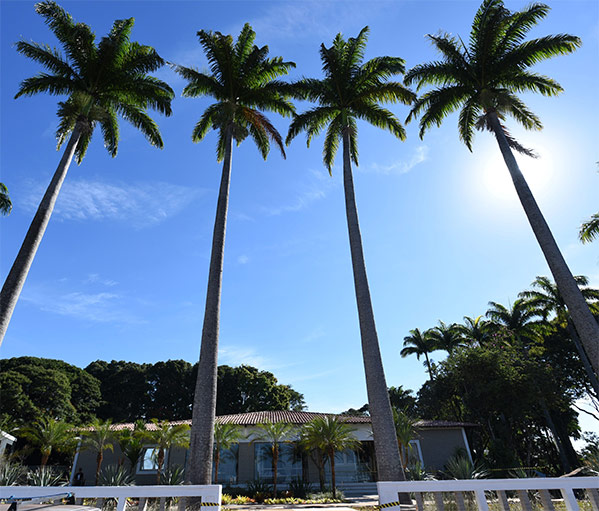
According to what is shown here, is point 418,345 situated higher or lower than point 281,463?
higher

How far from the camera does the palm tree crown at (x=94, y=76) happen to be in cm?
1407

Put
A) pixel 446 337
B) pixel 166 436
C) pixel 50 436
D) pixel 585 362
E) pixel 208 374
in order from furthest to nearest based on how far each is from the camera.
Answer: 1. pixel 446 337
2. pixel 585 362
3. pixel 50 436
4. pixel 166 436
5. pixel 208 374

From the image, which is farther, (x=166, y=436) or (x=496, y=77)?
(x=166, y=436)

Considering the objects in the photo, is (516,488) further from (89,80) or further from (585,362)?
(585,362)

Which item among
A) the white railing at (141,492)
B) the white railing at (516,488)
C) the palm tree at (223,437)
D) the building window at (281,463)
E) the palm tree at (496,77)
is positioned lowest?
the white railing at (516,488)

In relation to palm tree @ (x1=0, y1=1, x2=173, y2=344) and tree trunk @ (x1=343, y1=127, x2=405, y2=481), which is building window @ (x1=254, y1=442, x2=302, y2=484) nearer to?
tree trunk @ (x1=343, y1=127, x2=405, y2=481)

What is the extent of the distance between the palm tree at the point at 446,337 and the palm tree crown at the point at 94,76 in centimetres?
3644

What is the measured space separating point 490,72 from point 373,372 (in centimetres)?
1293

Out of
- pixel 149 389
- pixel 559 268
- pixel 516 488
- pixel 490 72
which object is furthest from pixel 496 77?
pixel 149 389

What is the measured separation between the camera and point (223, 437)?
2053 centimetres

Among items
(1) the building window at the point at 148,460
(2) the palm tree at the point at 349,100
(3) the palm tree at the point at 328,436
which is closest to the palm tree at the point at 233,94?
(2) the palm tree at the point at 349,100

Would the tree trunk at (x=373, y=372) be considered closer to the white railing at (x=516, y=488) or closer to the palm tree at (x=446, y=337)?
the white railing at (x=516, y=488)

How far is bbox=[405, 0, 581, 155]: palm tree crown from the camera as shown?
14.1m

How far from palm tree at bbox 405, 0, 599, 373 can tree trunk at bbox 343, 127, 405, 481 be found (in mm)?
6030
